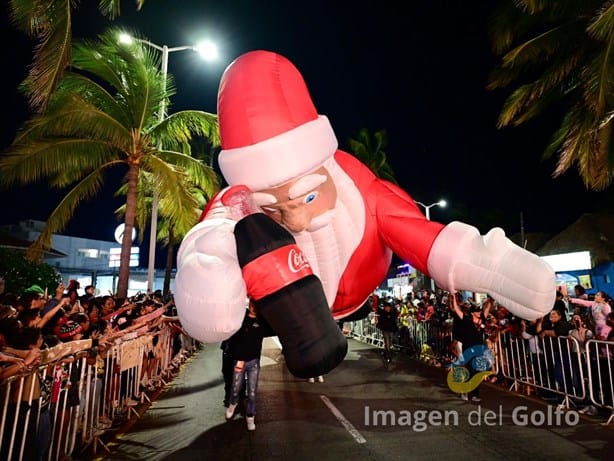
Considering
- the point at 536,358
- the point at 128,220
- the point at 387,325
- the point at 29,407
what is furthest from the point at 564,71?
the point at 29,407

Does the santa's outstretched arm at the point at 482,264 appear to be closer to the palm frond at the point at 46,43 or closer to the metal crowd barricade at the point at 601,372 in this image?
the palm frond at the point at 46,43

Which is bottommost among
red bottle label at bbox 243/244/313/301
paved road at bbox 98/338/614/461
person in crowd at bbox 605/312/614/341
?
paved road at bbox 98/338/614/461

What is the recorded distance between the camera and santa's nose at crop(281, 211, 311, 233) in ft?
6.80

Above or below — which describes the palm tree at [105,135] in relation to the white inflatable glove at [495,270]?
above

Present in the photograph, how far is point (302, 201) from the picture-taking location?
2.06 metres

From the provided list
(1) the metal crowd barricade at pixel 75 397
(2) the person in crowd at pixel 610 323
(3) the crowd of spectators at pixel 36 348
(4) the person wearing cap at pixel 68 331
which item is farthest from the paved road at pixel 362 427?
(4) the person wearing cap at pixel 68 331

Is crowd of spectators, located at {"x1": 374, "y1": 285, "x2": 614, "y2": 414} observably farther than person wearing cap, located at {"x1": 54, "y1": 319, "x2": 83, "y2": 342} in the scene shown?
Yes

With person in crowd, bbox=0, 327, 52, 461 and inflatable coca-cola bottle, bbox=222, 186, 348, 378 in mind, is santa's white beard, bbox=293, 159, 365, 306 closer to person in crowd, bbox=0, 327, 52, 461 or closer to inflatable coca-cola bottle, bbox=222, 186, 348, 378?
inflatable coca-cola bottle, bbox=222, 186, 348, 378

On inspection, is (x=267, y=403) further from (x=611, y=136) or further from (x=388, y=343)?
(x=611, y=136)

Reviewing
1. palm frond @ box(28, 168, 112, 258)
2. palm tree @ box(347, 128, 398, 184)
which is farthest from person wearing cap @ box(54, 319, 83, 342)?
palm tree @ box(347, 128, 398, 184)

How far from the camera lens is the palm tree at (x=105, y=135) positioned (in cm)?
831

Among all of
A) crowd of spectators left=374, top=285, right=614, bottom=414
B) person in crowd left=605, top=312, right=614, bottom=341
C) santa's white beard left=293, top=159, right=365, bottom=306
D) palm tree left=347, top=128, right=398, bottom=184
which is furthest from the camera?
palm tree left=347, top=128, right=398, bottom=184

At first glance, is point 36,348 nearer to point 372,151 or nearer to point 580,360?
point 580,360

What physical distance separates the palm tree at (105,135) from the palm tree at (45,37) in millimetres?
3331
